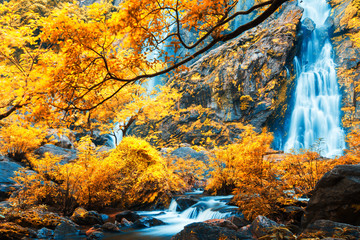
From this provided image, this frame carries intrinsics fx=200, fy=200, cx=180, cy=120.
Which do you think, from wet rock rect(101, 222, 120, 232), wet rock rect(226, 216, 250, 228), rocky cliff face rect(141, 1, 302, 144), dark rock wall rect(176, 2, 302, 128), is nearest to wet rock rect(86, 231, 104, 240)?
wet rock rect(101, 222, 120, 232)

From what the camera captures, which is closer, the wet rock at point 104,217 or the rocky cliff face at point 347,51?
the wet rock at point 104,217

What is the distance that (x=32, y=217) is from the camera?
5473mm

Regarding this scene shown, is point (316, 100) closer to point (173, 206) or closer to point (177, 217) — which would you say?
point (173, 206)

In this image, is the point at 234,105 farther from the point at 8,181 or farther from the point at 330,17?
the point at 8,181

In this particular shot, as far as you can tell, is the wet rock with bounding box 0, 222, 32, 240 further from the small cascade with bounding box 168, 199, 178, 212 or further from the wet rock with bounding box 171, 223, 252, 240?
the small cascade with bounding box 168, 199, 178, 212

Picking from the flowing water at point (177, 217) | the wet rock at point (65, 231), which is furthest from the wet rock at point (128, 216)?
the wet rock at point (65, 231)

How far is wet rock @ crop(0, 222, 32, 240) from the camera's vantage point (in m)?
4.31

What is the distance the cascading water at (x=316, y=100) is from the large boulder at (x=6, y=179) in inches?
804

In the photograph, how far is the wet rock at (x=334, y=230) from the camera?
225 centimetres

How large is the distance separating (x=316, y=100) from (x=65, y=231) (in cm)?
2580

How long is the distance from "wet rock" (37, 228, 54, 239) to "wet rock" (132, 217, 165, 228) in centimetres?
217

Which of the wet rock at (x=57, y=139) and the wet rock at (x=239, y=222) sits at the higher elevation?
the wet rock at (x=57, y=139)

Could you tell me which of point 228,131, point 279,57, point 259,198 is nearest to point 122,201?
point 259,198

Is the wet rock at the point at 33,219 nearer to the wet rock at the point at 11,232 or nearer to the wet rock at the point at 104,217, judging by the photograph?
the wet rock at the point at 11,232
